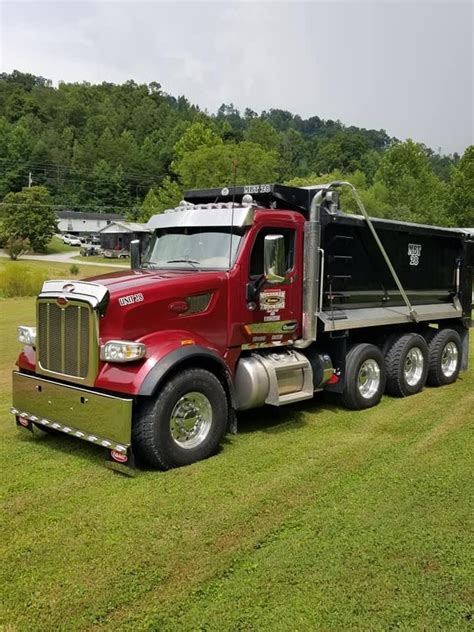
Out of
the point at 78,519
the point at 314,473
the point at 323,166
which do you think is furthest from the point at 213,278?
the point at 323,166

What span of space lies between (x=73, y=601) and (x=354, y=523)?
2216 mm

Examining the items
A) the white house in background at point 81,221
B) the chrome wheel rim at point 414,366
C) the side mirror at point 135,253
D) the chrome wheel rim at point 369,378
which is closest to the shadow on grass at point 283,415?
the chrome wheel rim at point 369,378

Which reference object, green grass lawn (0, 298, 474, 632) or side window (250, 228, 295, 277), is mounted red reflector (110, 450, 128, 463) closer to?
green grass lawn (0, 298, 474, 632)

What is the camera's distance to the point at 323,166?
338 ft

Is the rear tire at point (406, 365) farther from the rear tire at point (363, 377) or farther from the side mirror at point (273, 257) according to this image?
the side mirror at point (273, 257)

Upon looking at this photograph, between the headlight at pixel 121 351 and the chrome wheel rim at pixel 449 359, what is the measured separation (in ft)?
21.6

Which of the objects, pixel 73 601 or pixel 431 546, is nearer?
pixel 73 601

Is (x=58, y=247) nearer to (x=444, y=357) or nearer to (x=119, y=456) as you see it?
(x=444, y=357)

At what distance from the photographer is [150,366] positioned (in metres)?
5.81

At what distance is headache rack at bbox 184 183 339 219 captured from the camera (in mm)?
7656

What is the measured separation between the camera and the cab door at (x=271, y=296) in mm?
7102

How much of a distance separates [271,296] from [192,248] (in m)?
1.08

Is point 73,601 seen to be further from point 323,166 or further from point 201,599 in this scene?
point 323,166

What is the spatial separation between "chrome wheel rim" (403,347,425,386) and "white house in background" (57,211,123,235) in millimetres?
107332
